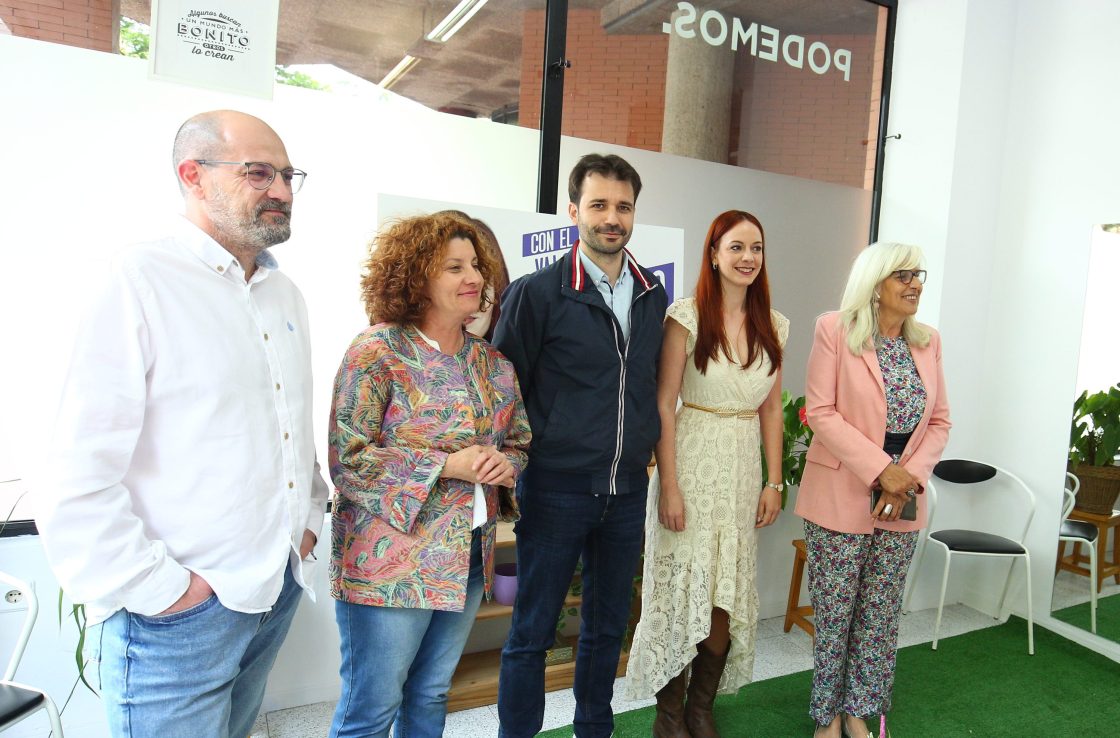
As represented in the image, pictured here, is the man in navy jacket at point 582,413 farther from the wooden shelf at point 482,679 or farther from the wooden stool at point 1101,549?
the wooden stool at point 1101,549

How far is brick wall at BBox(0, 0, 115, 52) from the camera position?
2.14 m

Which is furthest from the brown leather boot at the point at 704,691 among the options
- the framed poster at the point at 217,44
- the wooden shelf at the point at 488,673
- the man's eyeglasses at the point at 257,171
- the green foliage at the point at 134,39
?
the green foliage at the point at 134,39

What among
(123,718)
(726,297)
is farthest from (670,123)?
(123,718)

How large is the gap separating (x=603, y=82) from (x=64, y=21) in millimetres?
1911

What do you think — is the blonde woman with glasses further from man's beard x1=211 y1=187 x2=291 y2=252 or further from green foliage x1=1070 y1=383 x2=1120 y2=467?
man's beard x1=211 y1=187 x2=291 y2=252

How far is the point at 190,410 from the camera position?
1.33 metres

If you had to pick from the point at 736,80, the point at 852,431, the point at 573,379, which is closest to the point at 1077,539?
the point at 852,431

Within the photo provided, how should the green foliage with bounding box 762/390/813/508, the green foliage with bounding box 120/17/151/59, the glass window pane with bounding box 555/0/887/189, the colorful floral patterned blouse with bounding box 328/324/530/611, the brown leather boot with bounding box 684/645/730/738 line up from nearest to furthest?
the colorful floral patterned blouse with bounding box 328/324/530/611 < the green foliage with bounding box 120/17/151/59 < the brown leather boot with bounding box 684/645/730/738 < the glass window pane with bounding box 555/0/887/189 < the green foliage with bounding box 762/390/813/508

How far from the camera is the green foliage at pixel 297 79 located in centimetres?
250

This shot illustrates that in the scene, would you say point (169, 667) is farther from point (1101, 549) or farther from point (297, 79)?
point (1101, 549)

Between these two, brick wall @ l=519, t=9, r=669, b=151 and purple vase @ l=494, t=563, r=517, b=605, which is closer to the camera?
purple vase @ l=494, t=563, r=517, b=605

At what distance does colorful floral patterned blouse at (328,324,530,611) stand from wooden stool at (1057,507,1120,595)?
2440mm

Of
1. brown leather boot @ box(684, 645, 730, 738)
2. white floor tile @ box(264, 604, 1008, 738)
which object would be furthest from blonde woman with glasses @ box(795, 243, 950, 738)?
white floor tile @ box(264, 604, 1008, 738)

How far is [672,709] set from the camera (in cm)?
251
